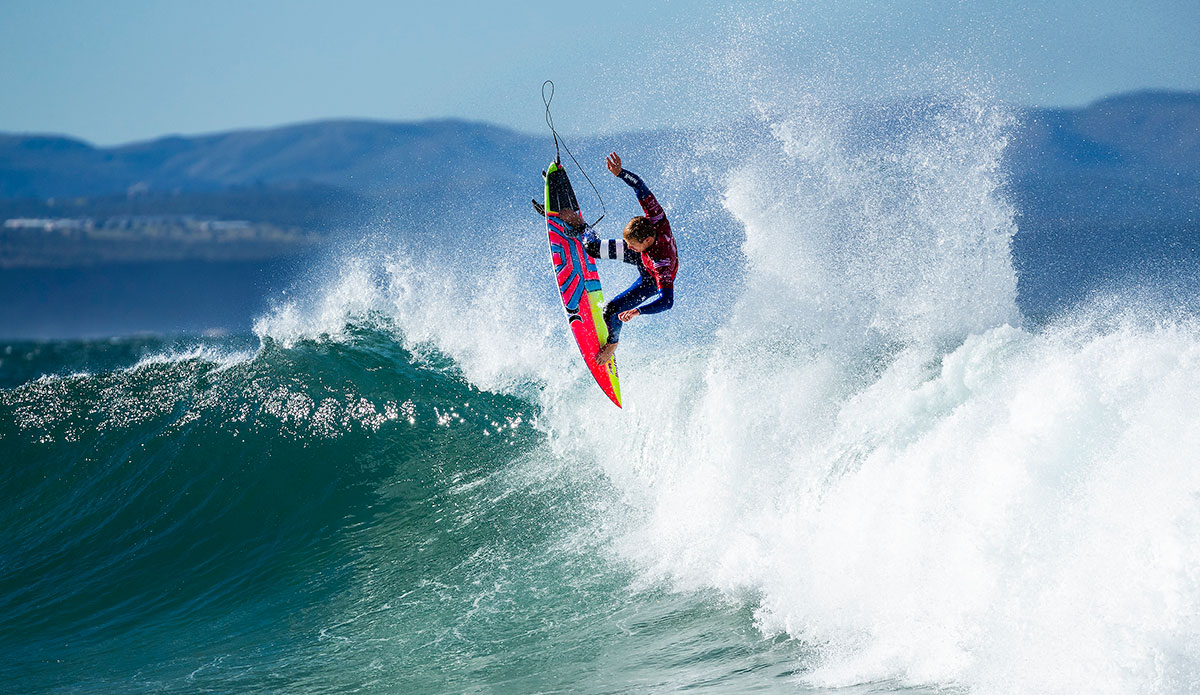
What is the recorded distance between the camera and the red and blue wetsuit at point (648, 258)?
657cm

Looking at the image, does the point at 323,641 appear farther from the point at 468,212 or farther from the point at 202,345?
the point at 468,212

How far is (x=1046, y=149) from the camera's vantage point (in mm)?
52125

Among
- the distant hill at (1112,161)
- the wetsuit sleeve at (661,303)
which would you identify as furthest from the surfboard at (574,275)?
the distant hill at (1112,161)

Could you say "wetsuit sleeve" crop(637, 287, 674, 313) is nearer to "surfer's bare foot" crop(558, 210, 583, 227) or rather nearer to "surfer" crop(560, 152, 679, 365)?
"surfer" crop(560, 152, 679, 365)

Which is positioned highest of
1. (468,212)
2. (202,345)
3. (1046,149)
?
(1046,149)

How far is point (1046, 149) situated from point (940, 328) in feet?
167

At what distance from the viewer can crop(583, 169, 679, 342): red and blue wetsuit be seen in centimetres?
657

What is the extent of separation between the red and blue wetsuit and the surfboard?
0.32 metres

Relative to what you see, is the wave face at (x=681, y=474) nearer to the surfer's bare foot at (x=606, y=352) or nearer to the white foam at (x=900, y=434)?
the white foam at (x=900, y=434)

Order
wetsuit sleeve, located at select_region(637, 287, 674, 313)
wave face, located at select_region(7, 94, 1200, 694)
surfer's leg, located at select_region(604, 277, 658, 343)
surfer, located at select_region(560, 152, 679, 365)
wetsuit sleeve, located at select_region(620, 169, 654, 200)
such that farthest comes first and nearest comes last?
surfer's leg, located at select_region(604, 277, 658, 343) → wetsuit sleeve, located at select_region(637, 287, 674, 313) → surfer, located at select_region(560, 152, 679, 365) → wetsuit sleeve, located at select_region(620, 169, 654, 200) → wave face, located at select_region(7, 94, 1200, 694)

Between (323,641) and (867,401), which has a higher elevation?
(867,401)

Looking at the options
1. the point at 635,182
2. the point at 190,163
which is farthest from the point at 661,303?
the point at 190,163

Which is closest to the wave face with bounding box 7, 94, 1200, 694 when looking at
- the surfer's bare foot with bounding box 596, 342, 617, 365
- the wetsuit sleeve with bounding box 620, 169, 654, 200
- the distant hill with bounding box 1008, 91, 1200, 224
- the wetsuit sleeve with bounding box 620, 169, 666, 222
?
the surfer's bare foot with bounding box 596, 342, 617, 365

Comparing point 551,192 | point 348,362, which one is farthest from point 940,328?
point 348,362
